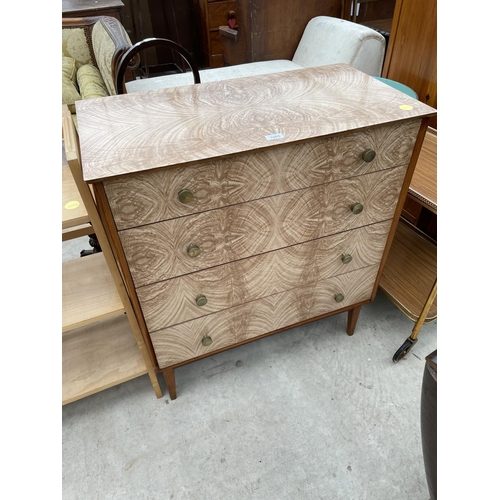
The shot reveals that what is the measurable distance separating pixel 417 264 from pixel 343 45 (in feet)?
4.23

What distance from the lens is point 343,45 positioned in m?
2.10

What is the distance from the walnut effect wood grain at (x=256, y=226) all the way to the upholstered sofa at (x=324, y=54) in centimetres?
124

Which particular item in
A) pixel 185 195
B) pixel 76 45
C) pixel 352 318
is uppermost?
pixel 185 195

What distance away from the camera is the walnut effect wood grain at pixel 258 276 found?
41.8 inches

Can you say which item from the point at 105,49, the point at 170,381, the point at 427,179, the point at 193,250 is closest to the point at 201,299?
the point at 193,250

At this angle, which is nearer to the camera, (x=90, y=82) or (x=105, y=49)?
(x=105, y=49)

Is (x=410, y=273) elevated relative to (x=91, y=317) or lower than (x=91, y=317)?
lower

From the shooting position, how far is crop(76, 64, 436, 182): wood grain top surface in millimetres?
848

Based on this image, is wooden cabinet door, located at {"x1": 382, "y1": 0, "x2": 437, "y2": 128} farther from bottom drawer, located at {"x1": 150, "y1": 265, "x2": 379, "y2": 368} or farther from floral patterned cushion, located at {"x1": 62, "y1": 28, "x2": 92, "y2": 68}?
floral patterned cushion, located at {"x1": 62, "y1": 28, "x2": 92, "y2": 68}

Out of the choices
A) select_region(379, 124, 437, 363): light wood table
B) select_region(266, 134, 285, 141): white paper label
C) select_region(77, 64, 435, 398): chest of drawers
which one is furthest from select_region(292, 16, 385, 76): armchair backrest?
select_region(266, 134, 285, 141): white paper label

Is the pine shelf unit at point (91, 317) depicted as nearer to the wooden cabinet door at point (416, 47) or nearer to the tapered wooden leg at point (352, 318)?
the tapered wooden leg at point (352, 318)

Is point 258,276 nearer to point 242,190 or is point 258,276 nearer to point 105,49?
point 242,190

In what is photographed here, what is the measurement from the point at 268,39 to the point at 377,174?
1898 millimetres

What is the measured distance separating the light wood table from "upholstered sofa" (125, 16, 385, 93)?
0.75m
